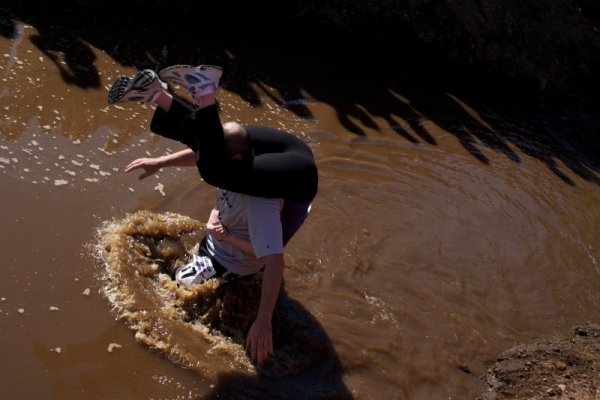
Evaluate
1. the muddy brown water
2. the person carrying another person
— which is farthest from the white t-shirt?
the muddy brown water

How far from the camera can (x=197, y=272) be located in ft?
10.6

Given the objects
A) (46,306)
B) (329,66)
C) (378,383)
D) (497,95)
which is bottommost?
(46,306)

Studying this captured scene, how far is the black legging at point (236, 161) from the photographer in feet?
8.30

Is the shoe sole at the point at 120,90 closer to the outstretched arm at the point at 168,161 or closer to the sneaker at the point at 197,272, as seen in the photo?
the outstretched arm at the point at 168,161

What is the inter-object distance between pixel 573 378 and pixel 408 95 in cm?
354

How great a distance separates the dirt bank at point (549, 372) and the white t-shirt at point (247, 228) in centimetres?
140

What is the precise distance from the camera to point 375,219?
444cm

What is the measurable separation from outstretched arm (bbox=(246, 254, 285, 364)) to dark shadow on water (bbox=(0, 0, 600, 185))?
271 cm

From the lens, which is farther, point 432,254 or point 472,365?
point 432,254

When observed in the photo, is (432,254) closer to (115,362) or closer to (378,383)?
(378,383)

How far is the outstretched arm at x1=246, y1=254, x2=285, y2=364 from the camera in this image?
102 inches

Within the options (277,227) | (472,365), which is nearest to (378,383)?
(472,365)

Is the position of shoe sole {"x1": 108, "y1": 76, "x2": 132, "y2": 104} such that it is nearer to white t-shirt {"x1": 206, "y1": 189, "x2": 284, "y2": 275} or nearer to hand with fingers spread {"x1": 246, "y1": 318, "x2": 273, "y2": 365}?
white t-shirt {"x1": 206, "y1": 189, "x2": 284, "y2": 275}

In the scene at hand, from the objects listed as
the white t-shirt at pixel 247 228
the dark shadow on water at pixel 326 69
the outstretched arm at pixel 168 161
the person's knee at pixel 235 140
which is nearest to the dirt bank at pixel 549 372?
the white t-shirt at pixel 247 228
